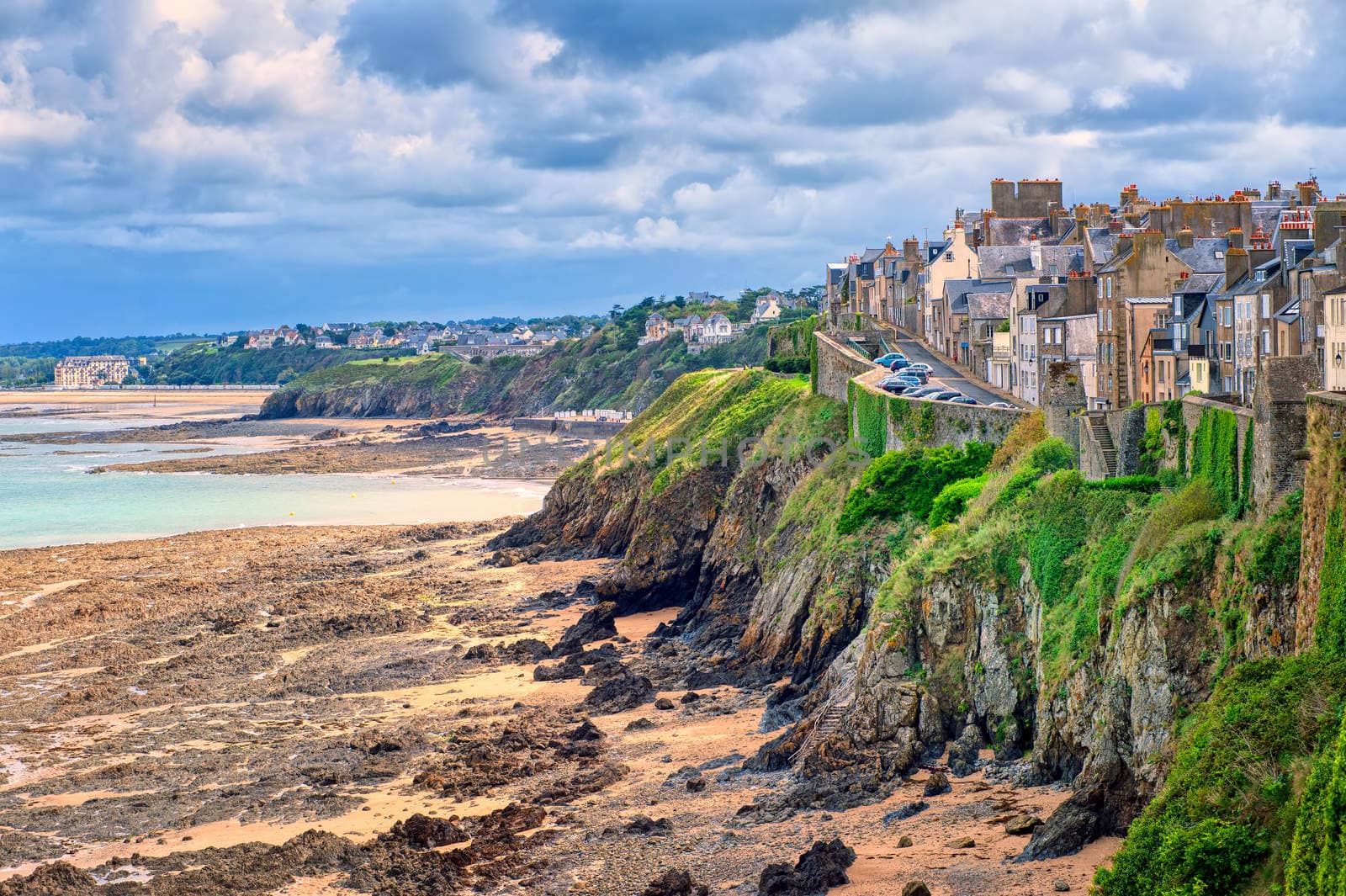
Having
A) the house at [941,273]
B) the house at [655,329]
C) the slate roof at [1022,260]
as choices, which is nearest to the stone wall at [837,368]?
the slate roof at [1022,260]

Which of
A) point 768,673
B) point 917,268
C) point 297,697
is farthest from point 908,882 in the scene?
point 917,268

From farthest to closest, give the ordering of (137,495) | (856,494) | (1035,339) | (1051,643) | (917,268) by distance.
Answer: (137,495) → (917,268) → (1035,339) → (856,494) → (1051,643)

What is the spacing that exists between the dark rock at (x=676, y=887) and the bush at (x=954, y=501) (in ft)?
39.7

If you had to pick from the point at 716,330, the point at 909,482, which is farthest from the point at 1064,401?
the point at 716,330

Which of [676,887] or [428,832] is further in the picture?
[428,832]

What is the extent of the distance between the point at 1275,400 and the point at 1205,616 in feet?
9.90

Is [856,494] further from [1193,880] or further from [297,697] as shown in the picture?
[1193,880]

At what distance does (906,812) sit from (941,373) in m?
32.2

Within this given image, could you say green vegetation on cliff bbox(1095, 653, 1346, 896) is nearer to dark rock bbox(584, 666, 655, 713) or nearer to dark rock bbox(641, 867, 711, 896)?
dark rock bbox(641, 867, 711, 896)

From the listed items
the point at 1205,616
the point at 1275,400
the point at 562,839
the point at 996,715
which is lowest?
the point at 562,839

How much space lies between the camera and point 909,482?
33250 millimetres

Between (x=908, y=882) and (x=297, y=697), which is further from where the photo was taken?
(x=297, y=697)

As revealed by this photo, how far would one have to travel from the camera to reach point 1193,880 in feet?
46.4

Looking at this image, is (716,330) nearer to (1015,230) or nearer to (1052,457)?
(1015,230)
